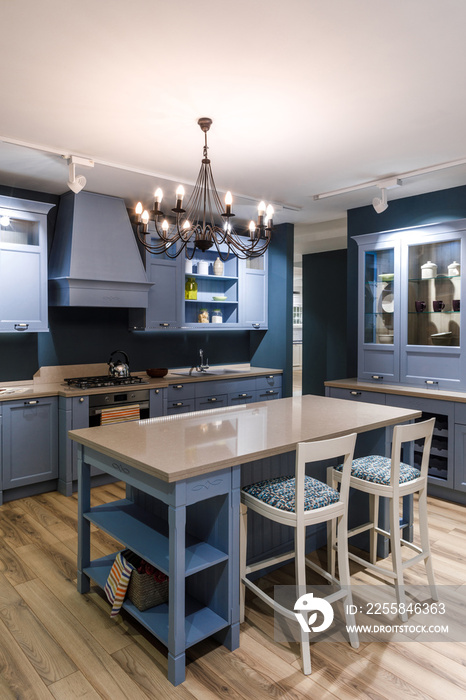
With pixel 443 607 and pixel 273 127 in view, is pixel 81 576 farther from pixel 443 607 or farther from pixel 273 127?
pixel 273 127

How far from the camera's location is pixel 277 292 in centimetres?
605

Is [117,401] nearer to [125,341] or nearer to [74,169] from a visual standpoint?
[125,341]

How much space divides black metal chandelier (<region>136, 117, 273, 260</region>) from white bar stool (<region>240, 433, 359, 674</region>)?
1122mm

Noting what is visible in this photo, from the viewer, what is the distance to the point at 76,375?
4719 mm

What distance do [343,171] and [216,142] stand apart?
3.97 feet

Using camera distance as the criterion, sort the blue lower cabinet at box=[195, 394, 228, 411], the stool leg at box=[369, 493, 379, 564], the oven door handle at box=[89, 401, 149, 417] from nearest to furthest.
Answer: the stool leg at box=[369, 493, 379, 564], the oven door handle at box=[89, 401, 149, 417], the blue lower cabinet at box=[195, 394, 228, 411]

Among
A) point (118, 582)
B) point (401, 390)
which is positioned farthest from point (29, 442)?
point (401, 390)

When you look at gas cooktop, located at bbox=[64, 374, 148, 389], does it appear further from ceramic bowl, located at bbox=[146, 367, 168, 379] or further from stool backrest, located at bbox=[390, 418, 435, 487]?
stool backrest, located at bbox=[390, 418, 435, 487]

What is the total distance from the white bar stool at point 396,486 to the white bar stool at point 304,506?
0.36ft

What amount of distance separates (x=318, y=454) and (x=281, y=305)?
4.16 metres

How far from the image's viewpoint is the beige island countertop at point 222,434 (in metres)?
1.91

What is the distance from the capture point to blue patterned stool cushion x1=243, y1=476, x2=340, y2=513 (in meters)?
2.11

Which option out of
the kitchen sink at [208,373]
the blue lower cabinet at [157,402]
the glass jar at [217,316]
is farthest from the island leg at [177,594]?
the glass jar at [217,316]

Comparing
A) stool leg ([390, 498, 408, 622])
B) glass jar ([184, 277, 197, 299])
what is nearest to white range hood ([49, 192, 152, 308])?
glass jar ([184, 277, 197, 299])
